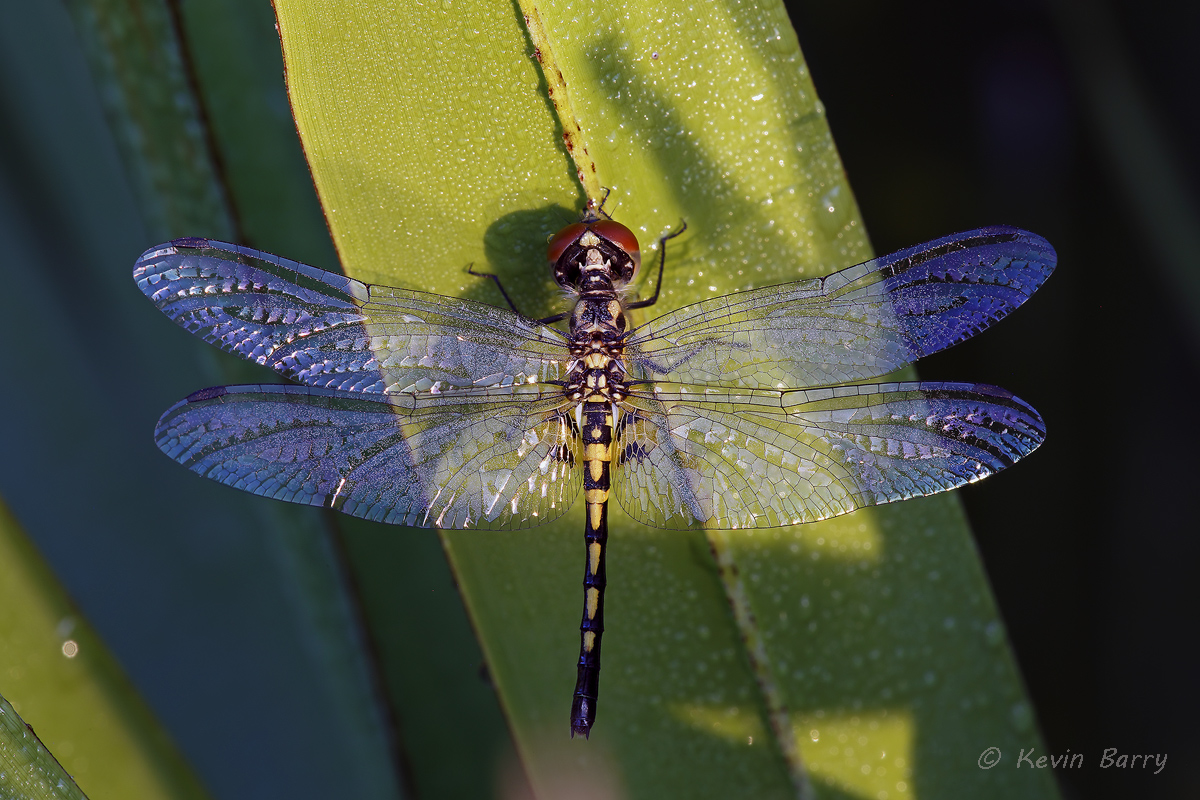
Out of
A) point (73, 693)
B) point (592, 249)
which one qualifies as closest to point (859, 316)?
point (592, 249)

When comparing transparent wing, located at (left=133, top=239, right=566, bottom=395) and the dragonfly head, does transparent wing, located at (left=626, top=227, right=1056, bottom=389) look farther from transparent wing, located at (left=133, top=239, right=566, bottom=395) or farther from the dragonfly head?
transparent wing, located at (left=133, top=239, right=566, bottom=395)

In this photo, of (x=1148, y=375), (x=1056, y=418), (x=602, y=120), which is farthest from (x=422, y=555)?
(x=1148, y=375)

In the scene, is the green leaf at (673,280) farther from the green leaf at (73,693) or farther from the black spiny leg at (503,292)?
the green leaf at (73,693)

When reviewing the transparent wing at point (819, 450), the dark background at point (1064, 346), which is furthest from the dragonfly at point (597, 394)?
the dark background at point (1064, 346)

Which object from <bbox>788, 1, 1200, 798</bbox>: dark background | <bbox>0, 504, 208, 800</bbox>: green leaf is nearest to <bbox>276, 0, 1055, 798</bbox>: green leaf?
<bbox>0, 504, 208, 800</bbox>: green leaf

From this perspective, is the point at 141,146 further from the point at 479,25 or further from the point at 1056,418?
the point at 1056,418

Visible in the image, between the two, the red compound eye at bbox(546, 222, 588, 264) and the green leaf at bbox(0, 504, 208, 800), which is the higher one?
the red compound eye at bbox(546, 222, 588, 264)
